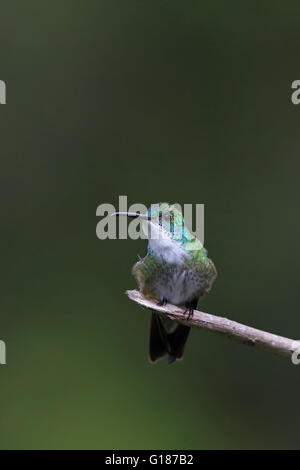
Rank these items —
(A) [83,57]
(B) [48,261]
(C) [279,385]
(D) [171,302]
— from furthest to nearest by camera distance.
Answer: (A) [83,57] → (B) [48,261] → (C) [279,385] → (D) [171,302]

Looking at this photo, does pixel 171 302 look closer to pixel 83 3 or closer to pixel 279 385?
pixel 279 385

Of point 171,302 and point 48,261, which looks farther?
point 48,261

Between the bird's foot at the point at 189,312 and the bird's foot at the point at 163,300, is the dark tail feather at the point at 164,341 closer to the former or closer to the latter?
the bird's foot at the point at 163,300

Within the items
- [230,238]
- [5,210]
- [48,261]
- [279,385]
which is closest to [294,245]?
[230,238]

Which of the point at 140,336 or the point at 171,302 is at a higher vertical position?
the point at 171,302

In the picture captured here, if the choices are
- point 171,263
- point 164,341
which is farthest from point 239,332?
point 164,341

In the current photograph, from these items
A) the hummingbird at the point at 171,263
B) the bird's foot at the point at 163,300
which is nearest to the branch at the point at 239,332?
the hummingbird at the point at 171,263

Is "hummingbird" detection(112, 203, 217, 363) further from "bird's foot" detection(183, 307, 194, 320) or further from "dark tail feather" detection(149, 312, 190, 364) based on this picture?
"dark tail feather" detection(149, 312, 190, 364)
